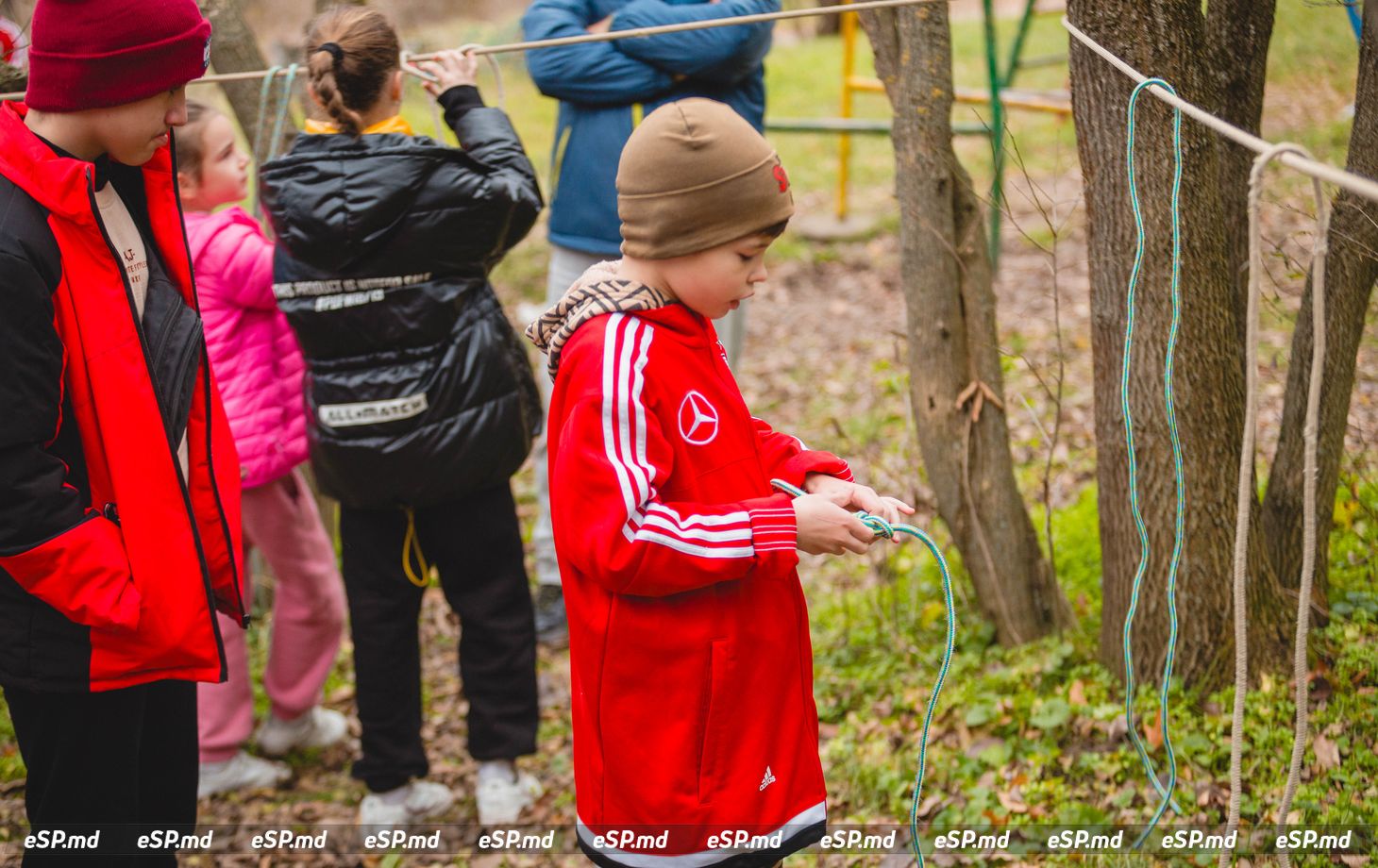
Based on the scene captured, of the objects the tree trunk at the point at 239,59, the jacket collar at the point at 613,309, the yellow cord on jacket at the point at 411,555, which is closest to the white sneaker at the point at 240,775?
the yellow cord on jacket at the point at 411,555

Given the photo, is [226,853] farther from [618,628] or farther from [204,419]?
[618,628]

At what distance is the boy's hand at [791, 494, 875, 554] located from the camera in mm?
2016

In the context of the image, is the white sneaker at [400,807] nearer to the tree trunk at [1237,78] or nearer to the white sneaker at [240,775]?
the white sneaker at [240,775]

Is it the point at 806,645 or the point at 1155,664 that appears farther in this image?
the point at 1155,664

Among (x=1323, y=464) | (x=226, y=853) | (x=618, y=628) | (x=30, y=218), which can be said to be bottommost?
(x=226, y=853)

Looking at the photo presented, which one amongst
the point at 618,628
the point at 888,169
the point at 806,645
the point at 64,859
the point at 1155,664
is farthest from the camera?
the point at 888,169

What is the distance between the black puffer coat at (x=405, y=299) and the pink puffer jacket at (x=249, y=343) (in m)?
0.27

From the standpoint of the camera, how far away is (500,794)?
11.4 ft

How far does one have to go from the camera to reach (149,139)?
7.64ft

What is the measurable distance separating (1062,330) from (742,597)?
464cm

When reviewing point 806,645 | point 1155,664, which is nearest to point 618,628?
point 806,645

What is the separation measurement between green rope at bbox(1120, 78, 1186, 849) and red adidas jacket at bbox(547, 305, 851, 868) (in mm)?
1005

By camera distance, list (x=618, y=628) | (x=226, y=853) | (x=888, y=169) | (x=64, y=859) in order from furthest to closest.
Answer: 1. (x=888, y=169)
2. (x=226, y=853)
3. (x=64, y=859)
4. (x=618, y=628)

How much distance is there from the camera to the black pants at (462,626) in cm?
333
